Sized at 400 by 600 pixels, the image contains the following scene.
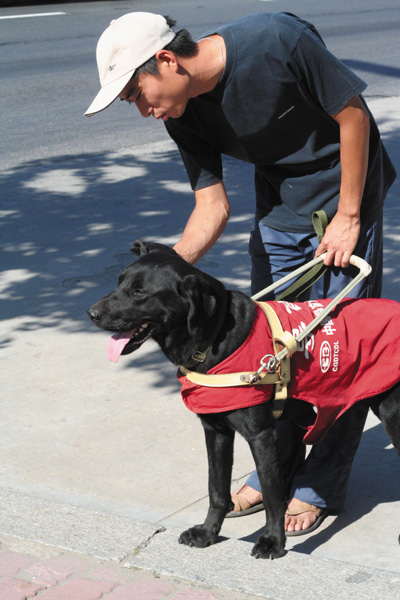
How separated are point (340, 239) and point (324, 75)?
0.65 m

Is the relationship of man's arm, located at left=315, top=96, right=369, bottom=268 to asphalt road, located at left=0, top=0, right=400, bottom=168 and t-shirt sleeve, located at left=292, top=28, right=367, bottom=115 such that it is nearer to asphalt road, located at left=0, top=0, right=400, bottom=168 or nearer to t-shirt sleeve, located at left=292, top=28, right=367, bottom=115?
t-shirt sleeve, located at left=292, top=28, right=367, bottom=115

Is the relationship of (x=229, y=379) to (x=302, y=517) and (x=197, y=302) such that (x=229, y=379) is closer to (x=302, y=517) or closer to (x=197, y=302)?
(x=197, y=302)

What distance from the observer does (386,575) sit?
3035 mm

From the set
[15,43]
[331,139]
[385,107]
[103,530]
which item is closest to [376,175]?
[331,139]

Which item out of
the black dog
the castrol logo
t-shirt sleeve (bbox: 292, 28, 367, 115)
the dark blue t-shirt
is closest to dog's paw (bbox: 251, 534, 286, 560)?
the black dog

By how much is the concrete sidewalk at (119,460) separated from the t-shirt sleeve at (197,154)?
1.36 meters

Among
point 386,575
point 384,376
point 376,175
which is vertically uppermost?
point 376,175

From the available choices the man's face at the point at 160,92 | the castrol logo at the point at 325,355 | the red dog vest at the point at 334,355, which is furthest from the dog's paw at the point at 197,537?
the man's face at the point at 160,92

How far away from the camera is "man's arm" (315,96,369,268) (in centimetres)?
324

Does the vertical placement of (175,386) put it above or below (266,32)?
below

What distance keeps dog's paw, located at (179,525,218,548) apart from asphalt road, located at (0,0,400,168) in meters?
6.51

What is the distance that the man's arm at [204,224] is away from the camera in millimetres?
3633

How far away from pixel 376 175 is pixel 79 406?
6.78ft

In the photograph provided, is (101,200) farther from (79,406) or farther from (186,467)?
(186,467)
